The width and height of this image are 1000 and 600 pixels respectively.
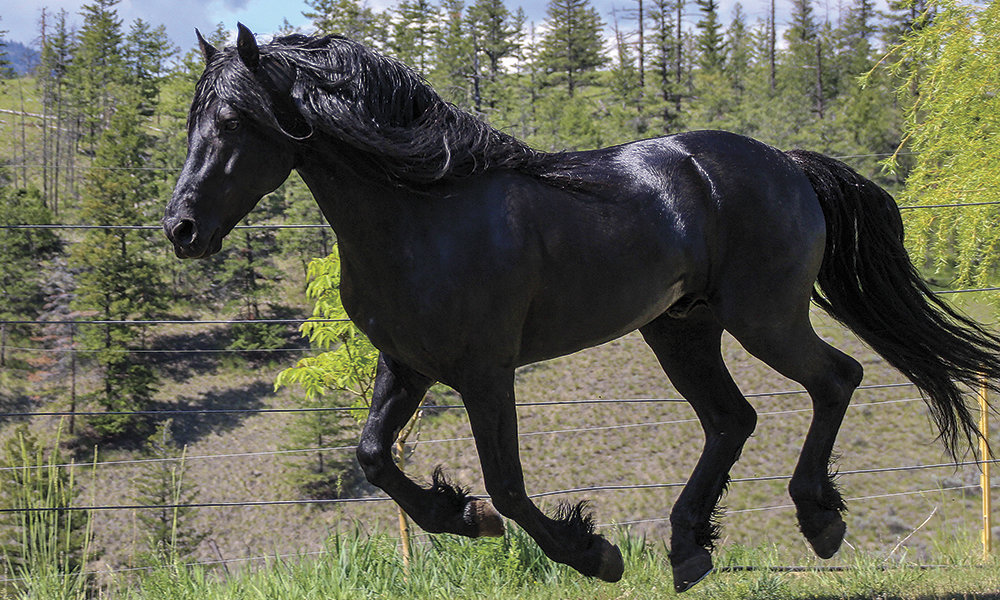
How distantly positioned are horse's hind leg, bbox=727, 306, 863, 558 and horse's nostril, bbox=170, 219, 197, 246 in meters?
2.18

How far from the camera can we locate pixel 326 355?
28.7 ft

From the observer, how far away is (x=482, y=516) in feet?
10.8

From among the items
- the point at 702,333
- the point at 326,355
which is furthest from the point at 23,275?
the point at 702,333

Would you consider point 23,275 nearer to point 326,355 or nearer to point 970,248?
point 326,355

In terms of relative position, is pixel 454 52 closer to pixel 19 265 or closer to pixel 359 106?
pixel 19 265

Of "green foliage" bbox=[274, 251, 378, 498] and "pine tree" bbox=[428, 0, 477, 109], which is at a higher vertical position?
"pine tree" bbox=[428, 0, 477, 109]

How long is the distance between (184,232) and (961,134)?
9.76 metres

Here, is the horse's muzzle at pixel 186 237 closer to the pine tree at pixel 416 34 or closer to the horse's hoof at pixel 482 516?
the horse's hoof at pixel 482 516

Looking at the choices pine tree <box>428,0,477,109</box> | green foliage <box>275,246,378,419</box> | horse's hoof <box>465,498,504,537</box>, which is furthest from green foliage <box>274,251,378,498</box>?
pine tree <box>428,0,477,109</box>

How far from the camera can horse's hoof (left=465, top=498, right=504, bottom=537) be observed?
3.29 metres

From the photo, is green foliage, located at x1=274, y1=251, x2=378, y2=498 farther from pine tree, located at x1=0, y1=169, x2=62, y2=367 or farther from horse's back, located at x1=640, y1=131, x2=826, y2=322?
pine tree, located at x1=0, y1=169, x2=62, y2=367

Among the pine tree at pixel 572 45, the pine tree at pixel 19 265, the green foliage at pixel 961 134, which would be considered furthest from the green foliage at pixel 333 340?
the pine tree at pixel 572 45

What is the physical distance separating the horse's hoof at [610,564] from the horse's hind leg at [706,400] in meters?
0.45

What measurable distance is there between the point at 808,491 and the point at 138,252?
29493mm
